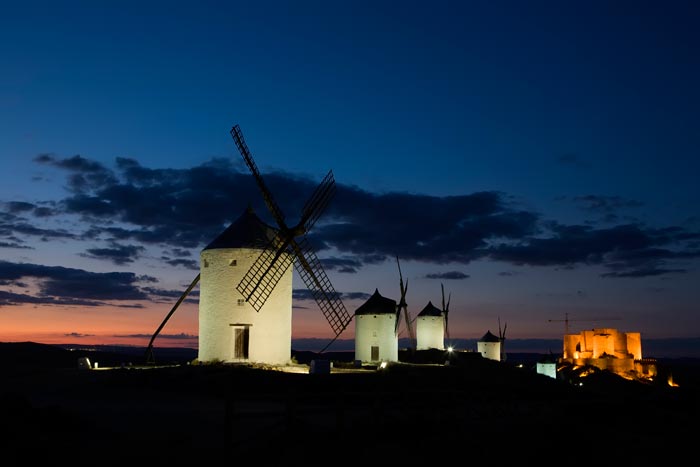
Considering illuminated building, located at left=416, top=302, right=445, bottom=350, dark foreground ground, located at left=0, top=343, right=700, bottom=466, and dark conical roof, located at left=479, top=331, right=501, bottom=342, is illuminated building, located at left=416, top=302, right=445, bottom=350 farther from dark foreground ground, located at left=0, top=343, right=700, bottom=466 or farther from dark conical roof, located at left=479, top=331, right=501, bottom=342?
dark foreground ground, located at left=0, top=343, right=700, bottom=466

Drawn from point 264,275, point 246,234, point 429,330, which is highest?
point 246,234

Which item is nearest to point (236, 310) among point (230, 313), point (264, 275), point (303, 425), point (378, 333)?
point (230, 313)

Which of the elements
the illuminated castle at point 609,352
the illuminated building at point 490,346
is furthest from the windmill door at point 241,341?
the illuminated castle at point 609,352

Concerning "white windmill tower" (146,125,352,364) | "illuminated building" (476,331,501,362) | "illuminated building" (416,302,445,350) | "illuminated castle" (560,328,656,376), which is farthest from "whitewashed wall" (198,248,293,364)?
"illuminated castle" (560,328,656,376)

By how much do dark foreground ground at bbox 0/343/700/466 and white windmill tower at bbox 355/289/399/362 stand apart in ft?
58.6

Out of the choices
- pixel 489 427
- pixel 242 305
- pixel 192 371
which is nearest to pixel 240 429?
pixel 489 427

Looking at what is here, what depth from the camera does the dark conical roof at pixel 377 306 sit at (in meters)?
44.6

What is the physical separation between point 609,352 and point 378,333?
59693 mm

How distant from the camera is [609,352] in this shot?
91062 mm

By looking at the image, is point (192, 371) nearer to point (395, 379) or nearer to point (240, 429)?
point (395, 379)

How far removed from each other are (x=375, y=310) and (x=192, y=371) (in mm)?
20180

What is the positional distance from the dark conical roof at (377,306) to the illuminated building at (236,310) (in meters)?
13.1

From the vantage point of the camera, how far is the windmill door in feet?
103

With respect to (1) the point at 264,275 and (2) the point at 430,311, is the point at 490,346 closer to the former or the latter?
(2) the point at 430,311
